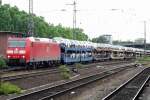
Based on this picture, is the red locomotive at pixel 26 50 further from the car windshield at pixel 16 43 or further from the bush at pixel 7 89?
the bush at pixel 7 89

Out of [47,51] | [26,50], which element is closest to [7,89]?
[26,50]

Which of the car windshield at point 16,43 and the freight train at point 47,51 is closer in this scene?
the freight train at point 47,51

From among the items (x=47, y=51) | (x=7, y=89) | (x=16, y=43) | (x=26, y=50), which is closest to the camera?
(x=7, y=89)

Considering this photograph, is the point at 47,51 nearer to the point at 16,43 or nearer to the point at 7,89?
the point at 16,43

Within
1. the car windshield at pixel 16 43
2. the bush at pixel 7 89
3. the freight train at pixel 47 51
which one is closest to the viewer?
the bush at pixel 7 89

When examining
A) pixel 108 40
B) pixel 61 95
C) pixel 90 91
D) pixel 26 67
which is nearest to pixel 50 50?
pixel 26 67

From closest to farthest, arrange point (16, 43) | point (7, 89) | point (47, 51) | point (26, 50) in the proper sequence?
point (7, 89), point (26, 50), point (16, 43), point (47, 51)

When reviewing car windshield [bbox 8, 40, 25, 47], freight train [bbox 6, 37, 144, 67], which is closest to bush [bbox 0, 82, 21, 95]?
freight train [bbox 6, 37, 144, 67]

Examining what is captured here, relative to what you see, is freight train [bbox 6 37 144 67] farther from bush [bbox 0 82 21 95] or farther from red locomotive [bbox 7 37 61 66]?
bush [bbox 0 82 21 95]

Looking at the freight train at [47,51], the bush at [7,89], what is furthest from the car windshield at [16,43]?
the bush at [7,89]

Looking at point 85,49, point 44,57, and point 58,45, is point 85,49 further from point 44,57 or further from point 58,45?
point 44,57

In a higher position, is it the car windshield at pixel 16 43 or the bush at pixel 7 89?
the car windshield at pixel 16 43

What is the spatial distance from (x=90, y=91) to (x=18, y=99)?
6.35 meters

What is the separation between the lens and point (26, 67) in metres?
43.8
